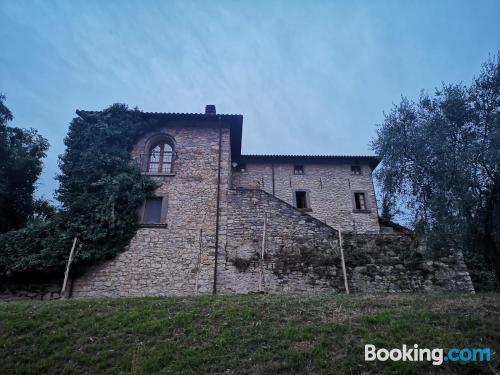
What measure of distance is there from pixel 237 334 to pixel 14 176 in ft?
50.7

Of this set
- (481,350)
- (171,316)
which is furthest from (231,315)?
(481,350)

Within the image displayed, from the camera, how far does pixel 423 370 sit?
15.1ft

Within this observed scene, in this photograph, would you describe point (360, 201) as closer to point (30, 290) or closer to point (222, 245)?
point (222, 245)

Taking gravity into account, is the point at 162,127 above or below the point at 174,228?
above

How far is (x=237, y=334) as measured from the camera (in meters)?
5.89

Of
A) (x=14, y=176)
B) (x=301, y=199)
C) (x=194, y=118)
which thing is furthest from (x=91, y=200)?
(x=301, y=199)

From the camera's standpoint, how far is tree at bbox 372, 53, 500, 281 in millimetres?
8656

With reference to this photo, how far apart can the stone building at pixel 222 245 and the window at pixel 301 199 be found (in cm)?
677

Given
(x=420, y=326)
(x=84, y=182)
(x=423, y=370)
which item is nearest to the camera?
(x=423, y=370)

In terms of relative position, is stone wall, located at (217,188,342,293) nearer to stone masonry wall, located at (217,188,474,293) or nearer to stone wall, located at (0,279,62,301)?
stone masonry wall, located at (217,188,474,293)

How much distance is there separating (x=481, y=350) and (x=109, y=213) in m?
11.3

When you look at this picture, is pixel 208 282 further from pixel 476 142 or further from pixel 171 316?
pixel 476 142

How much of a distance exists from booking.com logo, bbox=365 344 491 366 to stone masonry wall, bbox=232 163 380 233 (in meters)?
13.8

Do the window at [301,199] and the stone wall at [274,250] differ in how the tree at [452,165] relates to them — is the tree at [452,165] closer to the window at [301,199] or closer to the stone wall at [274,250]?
the stone wall at [274,250]
